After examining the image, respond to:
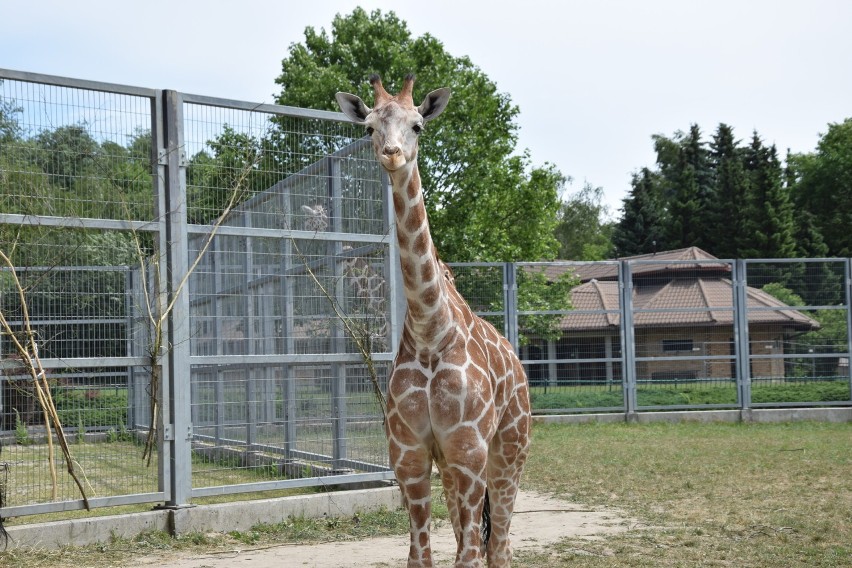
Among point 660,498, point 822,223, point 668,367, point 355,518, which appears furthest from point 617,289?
point 822,223

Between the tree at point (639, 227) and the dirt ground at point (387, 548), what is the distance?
42524mm

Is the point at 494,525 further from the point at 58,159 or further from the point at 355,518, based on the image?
the point at 58,159

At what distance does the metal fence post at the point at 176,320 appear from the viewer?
25.8 feet

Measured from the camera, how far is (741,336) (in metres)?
17.8

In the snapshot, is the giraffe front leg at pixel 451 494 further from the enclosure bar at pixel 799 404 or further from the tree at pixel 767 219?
the tree at pixel 767 219

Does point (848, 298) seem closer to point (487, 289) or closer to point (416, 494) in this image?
point (487, 289)

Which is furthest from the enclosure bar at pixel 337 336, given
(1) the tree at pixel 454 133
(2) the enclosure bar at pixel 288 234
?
(1) the tree at pixel 454 133

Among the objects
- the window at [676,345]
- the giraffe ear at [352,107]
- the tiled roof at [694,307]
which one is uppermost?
the giraffe ear at [352,107]

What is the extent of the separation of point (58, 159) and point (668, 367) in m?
12.8

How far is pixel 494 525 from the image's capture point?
5641 millimetres

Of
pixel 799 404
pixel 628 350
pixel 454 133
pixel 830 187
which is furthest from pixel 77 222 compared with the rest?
pixel 830 187

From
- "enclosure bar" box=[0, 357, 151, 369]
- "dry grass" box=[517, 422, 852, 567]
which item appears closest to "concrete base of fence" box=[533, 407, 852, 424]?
"dry grass" box=[517, 422, 852, 567]

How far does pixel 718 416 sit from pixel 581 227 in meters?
39.4

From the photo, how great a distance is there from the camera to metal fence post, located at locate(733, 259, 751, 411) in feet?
57.9
